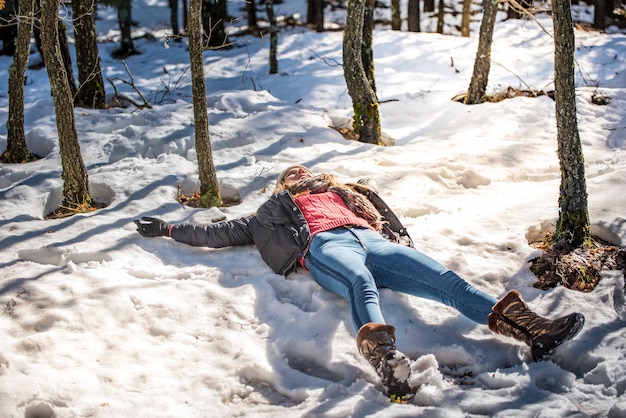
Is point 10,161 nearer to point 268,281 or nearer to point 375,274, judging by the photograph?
point 268,281

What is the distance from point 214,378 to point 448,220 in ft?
9.75

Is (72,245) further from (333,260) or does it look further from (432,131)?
(432,131)

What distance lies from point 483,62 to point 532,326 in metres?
7.56

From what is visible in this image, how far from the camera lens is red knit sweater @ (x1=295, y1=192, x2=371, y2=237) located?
4.29 meters

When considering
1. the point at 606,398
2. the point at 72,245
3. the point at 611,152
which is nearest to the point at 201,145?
the point at 72,245

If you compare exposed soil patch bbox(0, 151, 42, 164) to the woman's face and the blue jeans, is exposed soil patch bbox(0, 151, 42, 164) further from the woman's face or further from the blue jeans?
the blue jeans

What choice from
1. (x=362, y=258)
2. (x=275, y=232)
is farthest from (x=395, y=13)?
(x=362, y=258)

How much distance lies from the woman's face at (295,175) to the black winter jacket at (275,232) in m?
0.41

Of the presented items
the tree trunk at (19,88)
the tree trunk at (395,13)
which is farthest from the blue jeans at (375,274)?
the tree trunk at (395,13)

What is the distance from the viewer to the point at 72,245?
466 centimetres

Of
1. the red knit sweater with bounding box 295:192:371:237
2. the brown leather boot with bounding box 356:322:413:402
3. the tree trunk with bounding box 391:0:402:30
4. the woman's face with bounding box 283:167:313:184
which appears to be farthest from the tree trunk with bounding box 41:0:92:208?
the tree trunk with bounding box 391:0:402:30

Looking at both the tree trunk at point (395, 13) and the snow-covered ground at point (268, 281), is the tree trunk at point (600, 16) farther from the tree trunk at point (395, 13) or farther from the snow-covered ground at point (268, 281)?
the snow-covered ground at point (268, 281)

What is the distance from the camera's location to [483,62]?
390 inches

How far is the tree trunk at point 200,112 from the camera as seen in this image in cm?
500
